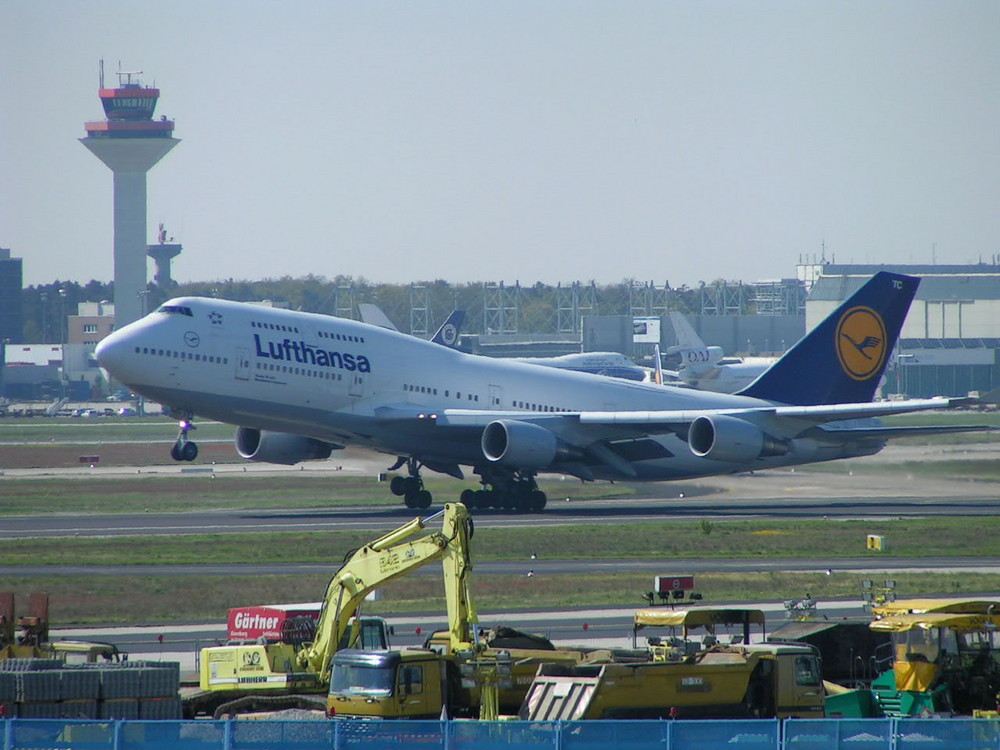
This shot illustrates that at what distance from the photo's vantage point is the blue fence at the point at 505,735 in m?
15.7

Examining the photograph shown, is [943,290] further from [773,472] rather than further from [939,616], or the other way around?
[939,616]

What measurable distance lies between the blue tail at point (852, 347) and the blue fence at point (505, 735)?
40.1 meters

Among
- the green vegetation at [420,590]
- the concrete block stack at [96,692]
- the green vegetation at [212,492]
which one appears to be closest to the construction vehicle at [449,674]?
the concrete block stack at [96,692]

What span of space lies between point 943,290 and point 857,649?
5976 inches

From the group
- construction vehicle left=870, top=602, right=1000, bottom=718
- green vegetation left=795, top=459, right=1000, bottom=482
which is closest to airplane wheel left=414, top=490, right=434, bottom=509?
green vegetation left=795, top=459, right=1000, bottom=482

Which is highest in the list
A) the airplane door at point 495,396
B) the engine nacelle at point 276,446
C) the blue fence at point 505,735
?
the airplane door at point 495,396

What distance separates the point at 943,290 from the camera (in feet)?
553

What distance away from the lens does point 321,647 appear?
72.3 feet

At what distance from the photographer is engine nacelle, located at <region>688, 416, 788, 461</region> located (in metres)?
51.1

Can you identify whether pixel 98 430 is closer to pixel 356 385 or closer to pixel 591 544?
pixel 356 385

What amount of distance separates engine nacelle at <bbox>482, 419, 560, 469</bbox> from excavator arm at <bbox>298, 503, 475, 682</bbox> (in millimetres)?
28096

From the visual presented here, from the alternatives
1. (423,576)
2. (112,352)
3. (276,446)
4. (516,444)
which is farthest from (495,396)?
(423,576)

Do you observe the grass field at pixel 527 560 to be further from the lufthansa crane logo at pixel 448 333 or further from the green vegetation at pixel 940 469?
the lufthansa crane logo at pixel 448 333

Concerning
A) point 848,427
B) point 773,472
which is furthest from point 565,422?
point 773,472
